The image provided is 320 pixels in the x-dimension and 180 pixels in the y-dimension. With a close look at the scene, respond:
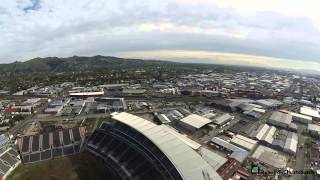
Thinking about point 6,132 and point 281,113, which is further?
point 281,113

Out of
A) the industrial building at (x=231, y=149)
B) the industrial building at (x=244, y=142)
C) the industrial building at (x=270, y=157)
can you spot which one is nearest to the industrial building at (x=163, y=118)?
the industrial building at (x=231, y=149)

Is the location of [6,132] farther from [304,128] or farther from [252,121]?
[304,128]

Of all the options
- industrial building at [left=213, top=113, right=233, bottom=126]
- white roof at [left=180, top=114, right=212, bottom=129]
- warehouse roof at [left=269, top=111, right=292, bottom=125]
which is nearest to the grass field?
white roof at [left=180, top=114, right=212, bottom=129]

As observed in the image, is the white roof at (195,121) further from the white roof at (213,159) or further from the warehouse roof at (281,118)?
the warehouse roof at (281,118)

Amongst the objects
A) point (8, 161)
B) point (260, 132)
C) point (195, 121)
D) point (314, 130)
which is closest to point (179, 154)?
point (195, 121)

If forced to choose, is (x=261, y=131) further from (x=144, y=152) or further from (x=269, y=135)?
(x=144, y=152)

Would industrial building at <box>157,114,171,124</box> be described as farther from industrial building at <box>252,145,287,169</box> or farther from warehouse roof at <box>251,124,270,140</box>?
industrial building at <box>252,145,287,169</box>

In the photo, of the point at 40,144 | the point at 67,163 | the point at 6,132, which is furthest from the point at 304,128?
the point at 6,132
